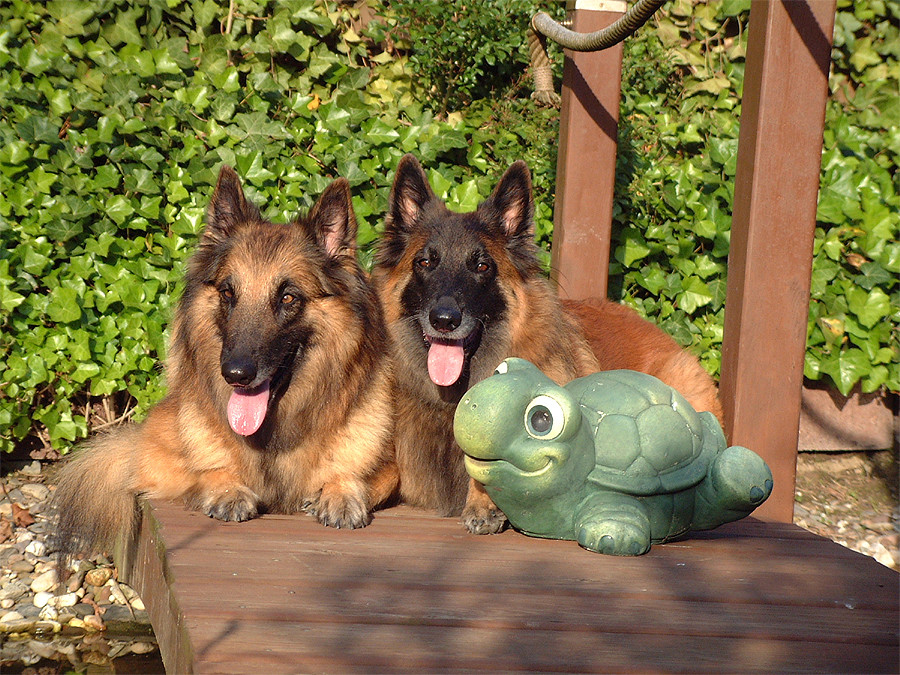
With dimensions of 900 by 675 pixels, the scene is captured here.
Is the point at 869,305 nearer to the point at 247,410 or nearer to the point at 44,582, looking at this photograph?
the point at 247,410

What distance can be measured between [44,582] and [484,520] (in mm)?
2515

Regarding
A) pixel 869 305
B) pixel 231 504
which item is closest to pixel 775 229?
pixel 231 504

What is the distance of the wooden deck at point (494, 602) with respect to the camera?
1.93 metres

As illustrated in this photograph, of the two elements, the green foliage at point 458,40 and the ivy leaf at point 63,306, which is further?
the green foliage at point 458,40

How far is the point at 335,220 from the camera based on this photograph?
11.1 ft

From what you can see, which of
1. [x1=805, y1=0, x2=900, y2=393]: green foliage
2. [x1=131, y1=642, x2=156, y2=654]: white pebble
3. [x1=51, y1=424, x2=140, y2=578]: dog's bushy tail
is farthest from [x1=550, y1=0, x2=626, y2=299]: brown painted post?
[x1=131, y1=642, x2=156, y2=654]: white pebble

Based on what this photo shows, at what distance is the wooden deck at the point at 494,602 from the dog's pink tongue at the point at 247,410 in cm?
34

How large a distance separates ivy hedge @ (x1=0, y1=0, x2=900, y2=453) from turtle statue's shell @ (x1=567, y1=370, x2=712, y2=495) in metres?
2.34

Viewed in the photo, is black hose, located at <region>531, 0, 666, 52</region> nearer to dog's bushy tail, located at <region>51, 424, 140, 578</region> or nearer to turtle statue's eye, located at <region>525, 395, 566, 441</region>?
turtle statue's eye, located at <region>525, 395, 566, 441</region>

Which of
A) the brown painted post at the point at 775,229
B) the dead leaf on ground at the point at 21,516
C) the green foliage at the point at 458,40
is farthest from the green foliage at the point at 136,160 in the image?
the brown painted post at the point at 775,229

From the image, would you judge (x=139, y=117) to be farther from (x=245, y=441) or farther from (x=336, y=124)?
(x=245, y=441)

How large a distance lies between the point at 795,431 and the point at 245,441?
Answer: 6.95ft

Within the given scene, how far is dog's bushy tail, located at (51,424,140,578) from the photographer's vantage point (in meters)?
3.46

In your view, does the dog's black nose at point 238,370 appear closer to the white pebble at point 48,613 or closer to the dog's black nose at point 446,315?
the dog's black nose at point 446,315
